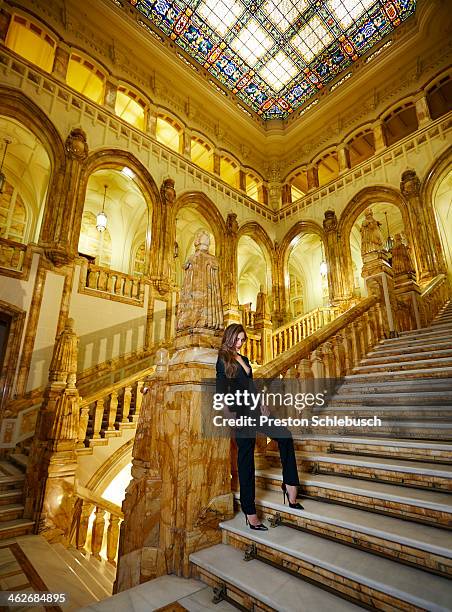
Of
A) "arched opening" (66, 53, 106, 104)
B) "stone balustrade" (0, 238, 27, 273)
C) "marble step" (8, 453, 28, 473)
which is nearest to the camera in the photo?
"marble step" (8, 453, 28, 473)

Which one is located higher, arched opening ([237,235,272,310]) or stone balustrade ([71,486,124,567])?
arched opening ([237,235,272,310])

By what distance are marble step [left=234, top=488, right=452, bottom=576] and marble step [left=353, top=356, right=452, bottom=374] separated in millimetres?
2606

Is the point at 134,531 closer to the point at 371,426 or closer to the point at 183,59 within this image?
the point at 371,426

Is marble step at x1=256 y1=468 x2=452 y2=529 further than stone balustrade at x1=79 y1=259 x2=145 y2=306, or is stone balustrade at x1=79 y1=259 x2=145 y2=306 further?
stone balustrade at x1=79 y1=259 x2=145 y2=306

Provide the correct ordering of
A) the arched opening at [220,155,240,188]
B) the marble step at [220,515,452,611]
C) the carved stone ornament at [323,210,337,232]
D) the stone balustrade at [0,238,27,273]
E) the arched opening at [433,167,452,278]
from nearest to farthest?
1. the marble step at [220,515,452,611]
2. the stone balustrade at [0,238,27,273]
3. the arched opening at [433,167,452,278]
4. the carved stone ornament at [323,210,337,232]
5. the arched opening at [220,155,240,188]

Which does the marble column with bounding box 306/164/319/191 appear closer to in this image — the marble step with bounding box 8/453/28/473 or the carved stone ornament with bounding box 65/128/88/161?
the carved stone ornament with bounding box 65/128/88/161

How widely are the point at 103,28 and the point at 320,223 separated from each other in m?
10.8

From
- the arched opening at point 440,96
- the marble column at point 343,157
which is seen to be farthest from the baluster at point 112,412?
the arched opening at point 440,96

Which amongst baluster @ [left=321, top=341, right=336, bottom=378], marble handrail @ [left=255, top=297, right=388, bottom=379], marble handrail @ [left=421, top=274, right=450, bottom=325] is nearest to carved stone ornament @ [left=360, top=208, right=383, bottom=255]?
marble handrail @ [left=255, top=297, right=388, bottom=379]

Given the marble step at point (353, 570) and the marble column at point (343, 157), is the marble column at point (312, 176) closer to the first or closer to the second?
the marble column at point (343, 157)

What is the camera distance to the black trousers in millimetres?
2264

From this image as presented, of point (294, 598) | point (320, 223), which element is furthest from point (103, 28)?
point (294, 598)

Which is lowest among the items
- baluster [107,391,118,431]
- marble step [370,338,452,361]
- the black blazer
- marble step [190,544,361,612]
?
marble step [190,544,361,612]

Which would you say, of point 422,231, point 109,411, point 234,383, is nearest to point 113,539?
point 109,411
